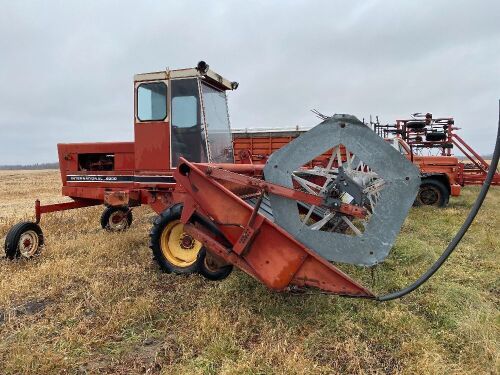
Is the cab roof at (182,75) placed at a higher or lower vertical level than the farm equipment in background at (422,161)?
higher

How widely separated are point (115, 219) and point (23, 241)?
7.83ft

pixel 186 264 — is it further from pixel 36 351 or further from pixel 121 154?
pixel 121 154

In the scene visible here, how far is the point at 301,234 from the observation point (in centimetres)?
340

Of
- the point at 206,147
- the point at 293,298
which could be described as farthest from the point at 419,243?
the point at 206,147

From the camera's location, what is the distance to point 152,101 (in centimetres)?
600

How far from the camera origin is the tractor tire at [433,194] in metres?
11.0

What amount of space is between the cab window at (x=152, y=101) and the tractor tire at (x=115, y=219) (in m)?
2.53

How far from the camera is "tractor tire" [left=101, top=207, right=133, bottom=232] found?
7805 mm

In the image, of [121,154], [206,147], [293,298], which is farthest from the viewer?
[121,154]

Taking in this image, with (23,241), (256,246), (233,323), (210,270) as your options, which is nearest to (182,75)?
(210,270)

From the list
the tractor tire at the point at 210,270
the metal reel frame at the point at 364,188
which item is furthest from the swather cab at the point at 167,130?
the metal reel frame at the point at 364,188

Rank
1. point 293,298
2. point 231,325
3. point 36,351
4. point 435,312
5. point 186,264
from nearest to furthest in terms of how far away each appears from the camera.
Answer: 1. point 36,351
2. point 231,325
3. point 435,312
4. point 293,298
5. point 186,264

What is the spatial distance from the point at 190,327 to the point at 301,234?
1.19 metres

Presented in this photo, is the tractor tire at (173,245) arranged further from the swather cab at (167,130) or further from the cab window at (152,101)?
the cab window at (152,101)
